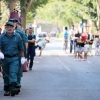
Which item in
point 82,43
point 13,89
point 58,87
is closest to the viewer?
point 13,89

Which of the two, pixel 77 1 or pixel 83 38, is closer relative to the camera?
pixel 83 38

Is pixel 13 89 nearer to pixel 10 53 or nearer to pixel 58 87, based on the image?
pixel 10 53

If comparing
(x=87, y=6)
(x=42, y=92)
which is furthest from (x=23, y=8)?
(x=42, y=92)

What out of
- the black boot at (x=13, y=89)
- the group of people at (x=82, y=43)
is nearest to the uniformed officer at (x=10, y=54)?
the black boot at (x=13, y=89)

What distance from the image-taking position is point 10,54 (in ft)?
42.3

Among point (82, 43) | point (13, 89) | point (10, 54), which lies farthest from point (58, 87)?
point (82, 43)

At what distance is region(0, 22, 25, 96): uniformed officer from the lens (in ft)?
42.0

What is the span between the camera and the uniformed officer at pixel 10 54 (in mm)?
12812

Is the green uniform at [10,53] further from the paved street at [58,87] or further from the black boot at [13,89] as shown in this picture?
the paved street at [58,87]

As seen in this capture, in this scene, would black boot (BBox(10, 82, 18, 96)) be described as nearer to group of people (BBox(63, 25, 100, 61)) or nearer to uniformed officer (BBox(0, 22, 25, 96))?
uniformed officer (BBox(0, 22, 25, 96))

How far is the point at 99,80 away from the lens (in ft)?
57.1

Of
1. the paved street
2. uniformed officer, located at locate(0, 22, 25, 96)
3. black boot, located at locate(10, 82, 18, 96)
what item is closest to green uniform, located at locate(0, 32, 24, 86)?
uniformed officer, located at locate(0, 22, 25, 96)

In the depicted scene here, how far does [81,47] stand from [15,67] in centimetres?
1853

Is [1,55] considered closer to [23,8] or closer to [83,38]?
[83,38]
